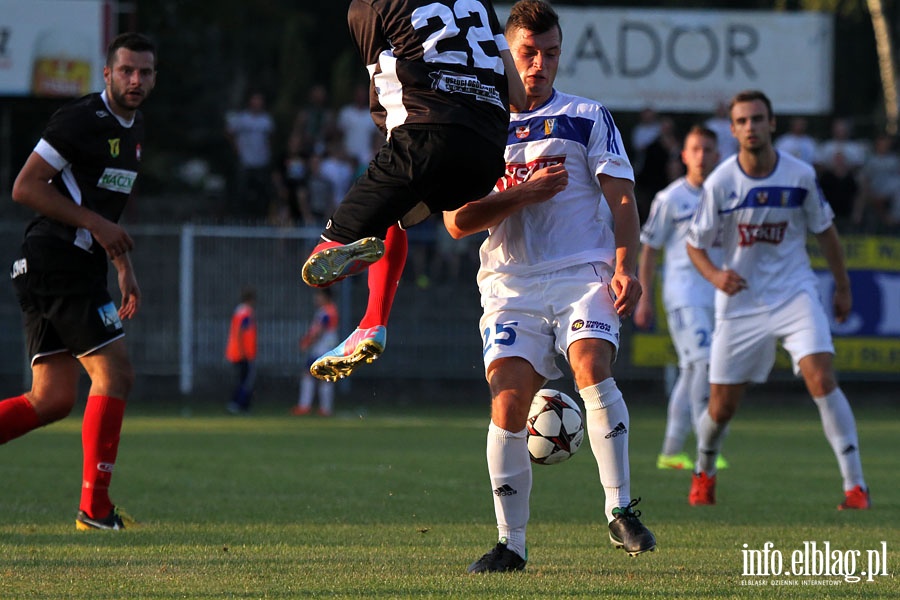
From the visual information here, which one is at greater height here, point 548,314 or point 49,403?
point 548,314

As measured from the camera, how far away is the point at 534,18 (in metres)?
6.57

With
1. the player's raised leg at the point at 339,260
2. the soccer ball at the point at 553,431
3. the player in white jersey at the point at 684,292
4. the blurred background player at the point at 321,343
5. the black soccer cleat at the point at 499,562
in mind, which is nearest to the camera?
the player's raised leg at the point at 339,260

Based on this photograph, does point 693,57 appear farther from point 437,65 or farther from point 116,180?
point 437,65

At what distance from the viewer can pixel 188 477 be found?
11.0m

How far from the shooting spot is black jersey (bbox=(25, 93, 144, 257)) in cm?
785

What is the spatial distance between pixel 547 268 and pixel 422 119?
1.09 meters

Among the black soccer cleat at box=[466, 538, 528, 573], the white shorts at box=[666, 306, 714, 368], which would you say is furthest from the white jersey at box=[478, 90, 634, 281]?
the white shorts at box=[666, 306, 714, 368]

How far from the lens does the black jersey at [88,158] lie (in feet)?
25.8

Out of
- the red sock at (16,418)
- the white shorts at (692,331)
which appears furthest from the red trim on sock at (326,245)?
the white shorts at (692,331)

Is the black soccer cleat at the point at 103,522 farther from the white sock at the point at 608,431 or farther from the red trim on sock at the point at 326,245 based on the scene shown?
the white sock at the point at 608,431

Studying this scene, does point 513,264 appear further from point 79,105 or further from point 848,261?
point 848,261

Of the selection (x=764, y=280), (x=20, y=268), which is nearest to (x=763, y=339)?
(x=764, y=280)

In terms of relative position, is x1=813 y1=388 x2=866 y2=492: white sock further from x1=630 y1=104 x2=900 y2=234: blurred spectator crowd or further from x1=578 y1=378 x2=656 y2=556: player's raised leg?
x1=630 y1=104 x2=900 y2=234: blurred spectator crowd

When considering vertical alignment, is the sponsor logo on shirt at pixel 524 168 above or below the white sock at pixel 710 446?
above
